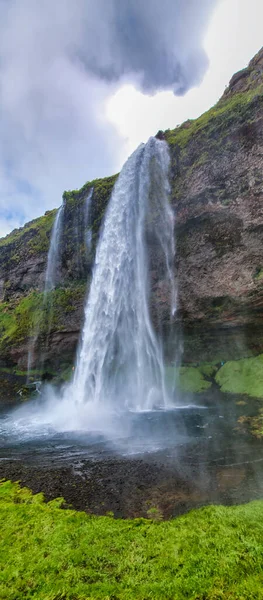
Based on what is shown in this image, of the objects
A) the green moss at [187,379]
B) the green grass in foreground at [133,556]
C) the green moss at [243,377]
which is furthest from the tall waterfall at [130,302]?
the green grass in foreground at [133,556]

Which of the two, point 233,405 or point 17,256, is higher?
point 17,256

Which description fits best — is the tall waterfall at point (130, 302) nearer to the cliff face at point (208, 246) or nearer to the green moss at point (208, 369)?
the cliff face at point (208, 246)

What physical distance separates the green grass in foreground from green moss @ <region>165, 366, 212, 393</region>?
17419 millimetres

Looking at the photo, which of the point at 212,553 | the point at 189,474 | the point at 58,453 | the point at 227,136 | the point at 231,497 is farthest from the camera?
the point at 227,136

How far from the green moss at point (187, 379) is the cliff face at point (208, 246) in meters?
1.33

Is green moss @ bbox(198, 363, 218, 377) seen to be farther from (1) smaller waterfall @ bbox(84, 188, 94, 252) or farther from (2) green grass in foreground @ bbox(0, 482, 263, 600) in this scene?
(2) green grass in foreground @ bbox(0, 482, 263, 600)

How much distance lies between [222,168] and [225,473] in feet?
63.1

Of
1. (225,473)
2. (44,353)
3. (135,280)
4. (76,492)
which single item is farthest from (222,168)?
(44,353)

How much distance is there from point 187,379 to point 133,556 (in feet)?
66.1

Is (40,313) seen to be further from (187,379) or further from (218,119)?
(218,119)

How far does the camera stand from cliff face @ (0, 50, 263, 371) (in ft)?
64.6

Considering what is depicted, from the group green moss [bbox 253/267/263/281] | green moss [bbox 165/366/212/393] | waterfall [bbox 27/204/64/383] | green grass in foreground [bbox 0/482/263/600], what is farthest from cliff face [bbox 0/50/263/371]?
green grass in foreground [bbox 0/482/263/600]

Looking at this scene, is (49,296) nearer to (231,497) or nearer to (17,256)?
(17,256)

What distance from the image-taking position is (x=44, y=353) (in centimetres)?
2912
